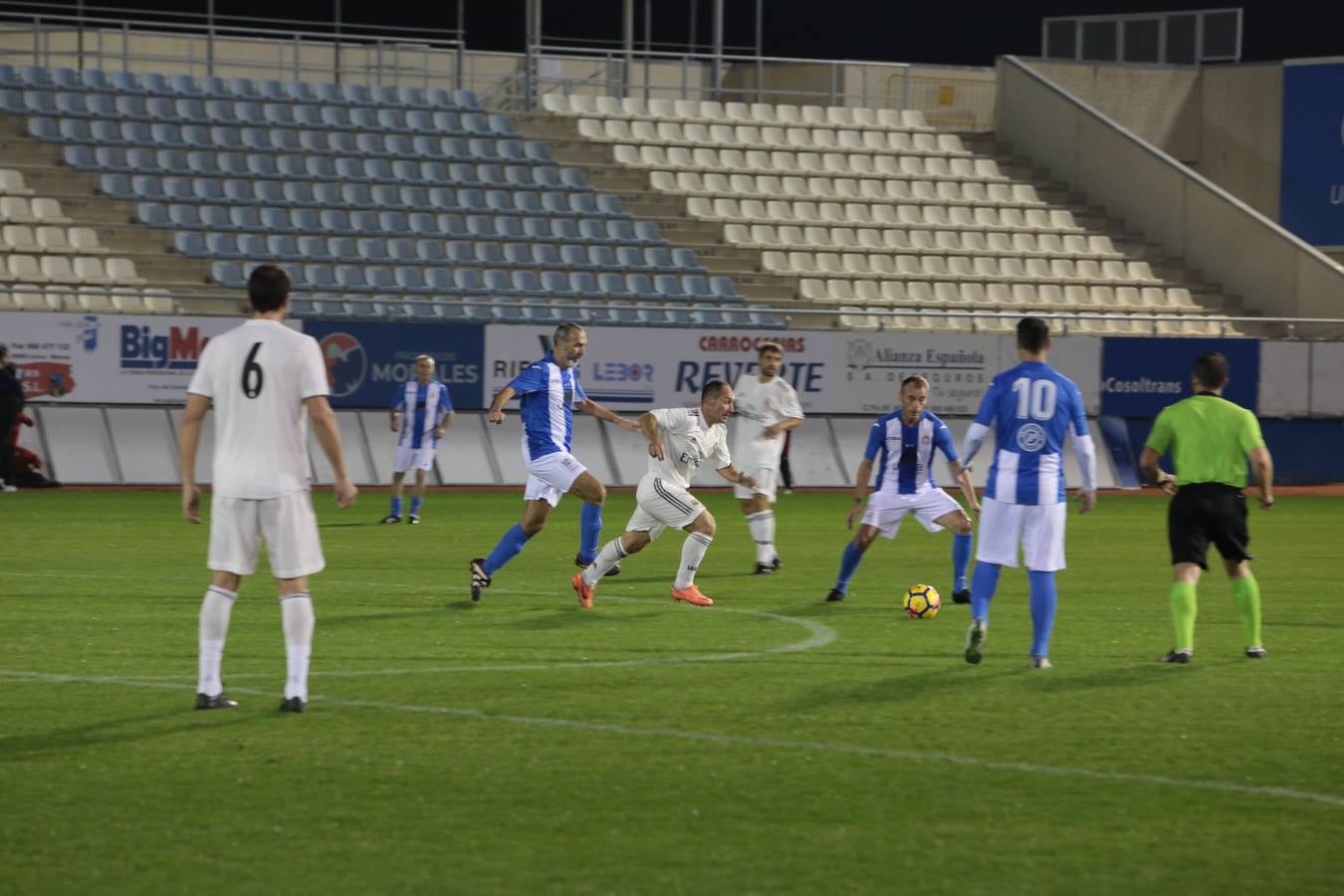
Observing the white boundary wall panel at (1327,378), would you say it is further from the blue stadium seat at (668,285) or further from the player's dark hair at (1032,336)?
the player's dark hair at (1032,336)

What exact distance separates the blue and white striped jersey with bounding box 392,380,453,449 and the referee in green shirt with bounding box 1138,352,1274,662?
44.9 feet

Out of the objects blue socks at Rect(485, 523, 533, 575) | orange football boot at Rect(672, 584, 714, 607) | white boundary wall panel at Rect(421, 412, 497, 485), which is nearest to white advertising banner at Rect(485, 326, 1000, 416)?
white boundary wall panel at Rect(421, 412, 497, 485)

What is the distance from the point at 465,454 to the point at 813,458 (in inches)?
225

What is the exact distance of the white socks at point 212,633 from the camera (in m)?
9.13

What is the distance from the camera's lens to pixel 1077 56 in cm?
4381

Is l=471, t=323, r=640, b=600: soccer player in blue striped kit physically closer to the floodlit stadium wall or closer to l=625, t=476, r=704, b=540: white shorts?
l=625, t=476, r=704, b=540: white shorts

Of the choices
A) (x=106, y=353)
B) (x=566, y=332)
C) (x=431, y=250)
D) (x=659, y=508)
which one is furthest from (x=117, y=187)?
(x=659, y=508)

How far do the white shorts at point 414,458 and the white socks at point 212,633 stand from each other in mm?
14735

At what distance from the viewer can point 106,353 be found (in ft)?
92.1

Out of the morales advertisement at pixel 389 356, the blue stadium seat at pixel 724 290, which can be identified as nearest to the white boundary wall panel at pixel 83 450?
the morales advertisement at pixel 389 356

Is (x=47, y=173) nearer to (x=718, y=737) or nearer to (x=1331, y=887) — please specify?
(x=718, y=737)

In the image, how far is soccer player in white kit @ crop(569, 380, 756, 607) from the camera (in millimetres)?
14461

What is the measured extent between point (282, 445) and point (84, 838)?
8.54 ft

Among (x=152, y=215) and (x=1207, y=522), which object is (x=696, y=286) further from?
(x=1207, y=522)
